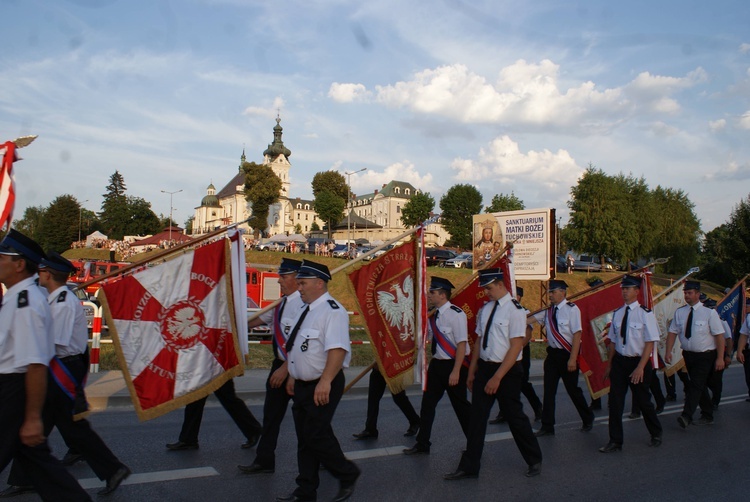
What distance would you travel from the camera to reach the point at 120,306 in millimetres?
5527

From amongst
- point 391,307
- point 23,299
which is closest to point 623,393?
point 391,307

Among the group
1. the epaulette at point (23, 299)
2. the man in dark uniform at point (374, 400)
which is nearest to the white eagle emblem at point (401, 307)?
the man in dark uniform at point (374, 400)

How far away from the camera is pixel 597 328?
9695 mm

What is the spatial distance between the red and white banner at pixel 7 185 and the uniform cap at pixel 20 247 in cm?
243

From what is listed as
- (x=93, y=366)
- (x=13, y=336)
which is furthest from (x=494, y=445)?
(x=93, y=366)

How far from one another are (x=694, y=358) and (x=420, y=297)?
4.90m

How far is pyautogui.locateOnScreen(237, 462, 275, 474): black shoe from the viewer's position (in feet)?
19.1

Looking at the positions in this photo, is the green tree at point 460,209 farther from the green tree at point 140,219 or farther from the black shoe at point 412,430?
the black shoe at point 412,430

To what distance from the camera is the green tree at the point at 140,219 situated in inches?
4350

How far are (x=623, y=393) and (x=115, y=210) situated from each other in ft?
385

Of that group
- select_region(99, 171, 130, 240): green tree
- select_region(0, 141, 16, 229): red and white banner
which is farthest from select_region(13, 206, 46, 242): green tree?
select_region(0, 141, 16, 229): red and white banner

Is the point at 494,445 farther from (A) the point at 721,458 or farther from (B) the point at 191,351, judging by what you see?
(B) the point at 191,351

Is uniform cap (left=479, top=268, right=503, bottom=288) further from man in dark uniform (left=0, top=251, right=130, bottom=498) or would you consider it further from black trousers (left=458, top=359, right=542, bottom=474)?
man in dark uniform (left=0, top=251, right=130, bottom=498)

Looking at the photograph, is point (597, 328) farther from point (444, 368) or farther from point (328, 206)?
point (328, 206)
